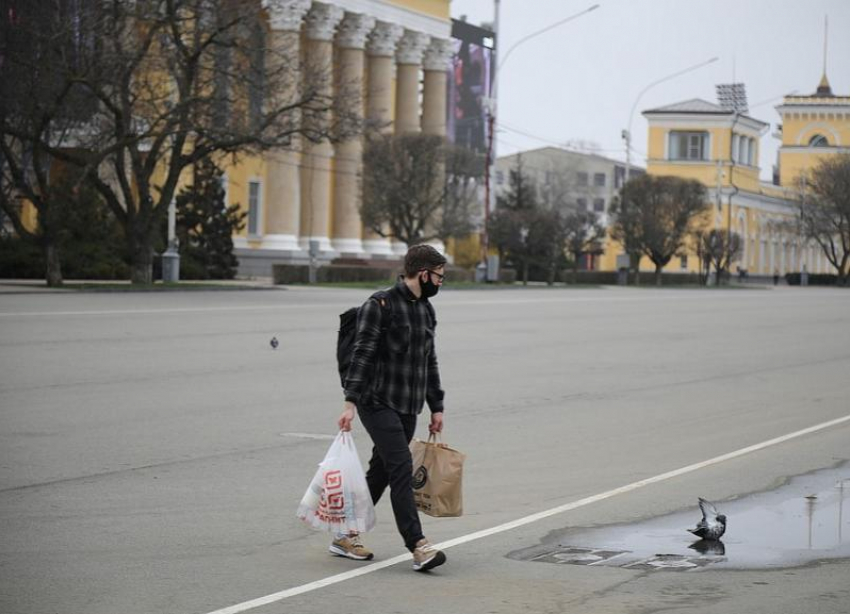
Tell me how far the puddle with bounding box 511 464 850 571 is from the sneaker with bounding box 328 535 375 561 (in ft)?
2.76

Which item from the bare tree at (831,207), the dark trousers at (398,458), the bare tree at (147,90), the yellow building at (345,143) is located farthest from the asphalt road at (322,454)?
the bare tree at (831,207)

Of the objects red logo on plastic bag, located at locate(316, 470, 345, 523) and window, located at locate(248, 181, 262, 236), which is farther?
window, located at locate(248, 181, 262, 236)

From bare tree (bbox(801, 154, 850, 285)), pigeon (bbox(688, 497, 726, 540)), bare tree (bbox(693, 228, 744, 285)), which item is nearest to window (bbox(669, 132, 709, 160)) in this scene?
bare tree (bbox(801, 154, 850, 285))

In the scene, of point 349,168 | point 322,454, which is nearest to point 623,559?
point 322,454

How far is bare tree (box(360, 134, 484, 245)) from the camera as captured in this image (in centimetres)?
6925

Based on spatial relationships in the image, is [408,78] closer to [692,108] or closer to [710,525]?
[692,108]

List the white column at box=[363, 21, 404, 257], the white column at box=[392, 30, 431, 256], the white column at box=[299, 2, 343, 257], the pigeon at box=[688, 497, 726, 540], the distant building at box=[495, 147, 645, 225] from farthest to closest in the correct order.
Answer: the distant building at box=[495, 147, 645, 225] → the white column at box=[392, 30, 431, 256] → the white column at box=[363, 21, 404, 257] → the white column at box=[299, 2, 343, 257] → the pigeon at box=[688, 497, 726, 540]

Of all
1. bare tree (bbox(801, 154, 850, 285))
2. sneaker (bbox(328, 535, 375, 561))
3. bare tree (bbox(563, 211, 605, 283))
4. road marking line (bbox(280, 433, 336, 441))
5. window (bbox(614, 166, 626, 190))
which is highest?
window (bbox(614, 166, 626, 190))

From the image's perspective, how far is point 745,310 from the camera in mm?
45156

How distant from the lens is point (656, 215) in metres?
93.3

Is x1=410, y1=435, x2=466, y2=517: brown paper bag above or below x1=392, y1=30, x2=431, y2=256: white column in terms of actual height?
below

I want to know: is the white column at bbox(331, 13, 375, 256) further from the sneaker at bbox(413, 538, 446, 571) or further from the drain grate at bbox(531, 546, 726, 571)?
the sneaker at bbox(413, 538, 446, 571)

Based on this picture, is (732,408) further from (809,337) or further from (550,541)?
(809,337)

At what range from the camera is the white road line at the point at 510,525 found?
23.9ft
